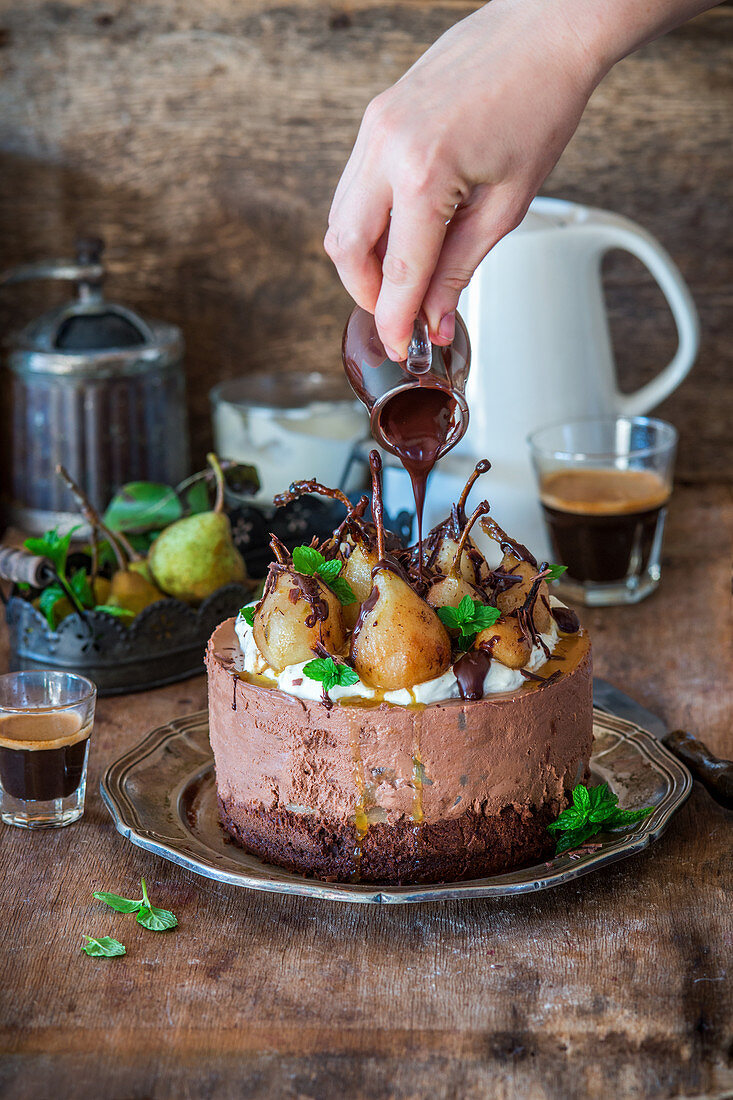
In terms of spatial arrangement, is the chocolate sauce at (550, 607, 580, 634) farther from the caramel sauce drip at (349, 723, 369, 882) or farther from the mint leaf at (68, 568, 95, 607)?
the mint leaf at (68, 568, 95, 607)

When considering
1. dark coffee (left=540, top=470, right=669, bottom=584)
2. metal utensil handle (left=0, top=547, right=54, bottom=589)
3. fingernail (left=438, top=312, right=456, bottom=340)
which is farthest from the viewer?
dark coffee (left=540, top=470, right=669, bottom=584)

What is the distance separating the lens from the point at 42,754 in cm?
109

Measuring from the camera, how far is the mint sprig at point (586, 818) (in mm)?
983

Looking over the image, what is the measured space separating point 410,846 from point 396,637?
0.18 m

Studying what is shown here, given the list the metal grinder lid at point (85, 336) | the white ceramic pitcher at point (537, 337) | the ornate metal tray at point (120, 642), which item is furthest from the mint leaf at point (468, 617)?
the metal grinder lid at point (85, 336)

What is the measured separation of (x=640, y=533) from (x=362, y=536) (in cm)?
75

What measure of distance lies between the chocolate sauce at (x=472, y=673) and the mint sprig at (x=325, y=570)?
11cm

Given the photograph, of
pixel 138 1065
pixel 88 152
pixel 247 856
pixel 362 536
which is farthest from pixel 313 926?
pixel 88 152

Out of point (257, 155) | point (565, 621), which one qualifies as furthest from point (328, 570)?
point (257, 155)

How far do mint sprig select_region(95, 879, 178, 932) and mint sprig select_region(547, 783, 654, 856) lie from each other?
1.07ft

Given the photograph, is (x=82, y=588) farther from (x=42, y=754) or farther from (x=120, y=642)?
(x=42, y=754)

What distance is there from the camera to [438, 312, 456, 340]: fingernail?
39.8 inches

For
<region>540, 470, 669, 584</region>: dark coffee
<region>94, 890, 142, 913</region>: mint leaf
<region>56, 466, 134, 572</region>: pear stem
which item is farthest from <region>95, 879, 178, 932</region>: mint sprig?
<region>540, 470, 669, 584</region>: dark coffee

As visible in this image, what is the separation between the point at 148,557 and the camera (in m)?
1.54
